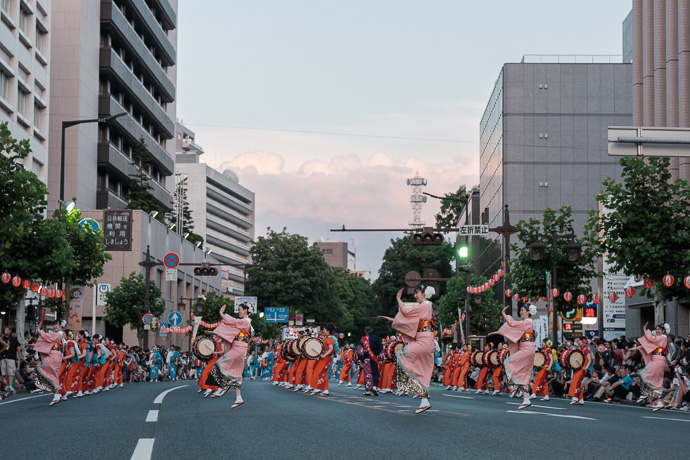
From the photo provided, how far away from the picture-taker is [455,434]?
10.9 meters

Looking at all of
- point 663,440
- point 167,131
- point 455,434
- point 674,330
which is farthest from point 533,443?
point 167,131

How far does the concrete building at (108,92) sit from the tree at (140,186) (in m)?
0.68

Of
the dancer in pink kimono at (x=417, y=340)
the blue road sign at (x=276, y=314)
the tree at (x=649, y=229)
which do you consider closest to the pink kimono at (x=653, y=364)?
the tree at (x=649, y=229)

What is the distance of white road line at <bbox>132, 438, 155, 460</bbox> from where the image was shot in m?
8.77

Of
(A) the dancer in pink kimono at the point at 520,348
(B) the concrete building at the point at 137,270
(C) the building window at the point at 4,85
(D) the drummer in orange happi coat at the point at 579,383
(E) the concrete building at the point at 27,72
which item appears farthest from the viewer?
(B) the concrete building at the point at 137,270

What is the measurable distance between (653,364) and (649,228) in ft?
26.0

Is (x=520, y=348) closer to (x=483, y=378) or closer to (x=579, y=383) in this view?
(x=579, y=383)

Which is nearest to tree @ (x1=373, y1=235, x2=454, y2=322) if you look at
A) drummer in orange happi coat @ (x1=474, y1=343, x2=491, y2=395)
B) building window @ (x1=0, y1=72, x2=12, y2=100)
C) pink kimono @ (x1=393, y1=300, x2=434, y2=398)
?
building window @ (x1=0, y1=72, x2=12, y2=100)

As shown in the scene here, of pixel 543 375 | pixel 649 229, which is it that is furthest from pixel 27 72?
pixel 543 375

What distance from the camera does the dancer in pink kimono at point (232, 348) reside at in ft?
61.6

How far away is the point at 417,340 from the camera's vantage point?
626 inches

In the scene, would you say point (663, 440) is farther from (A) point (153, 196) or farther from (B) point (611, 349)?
(A) point (153, 196)

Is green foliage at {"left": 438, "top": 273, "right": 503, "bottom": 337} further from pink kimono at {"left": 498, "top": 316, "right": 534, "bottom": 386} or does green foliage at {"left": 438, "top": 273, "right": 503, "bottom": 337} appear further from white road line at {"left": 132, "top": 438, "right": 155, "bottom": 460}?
white road line at {"left": 132, "top": 438, "right": 155, "bottom": 460}

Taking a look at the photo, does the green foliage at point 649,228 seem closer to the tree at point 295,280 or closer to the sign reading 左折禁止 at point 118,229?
the sign reading 左折禁止 at point 118,229
